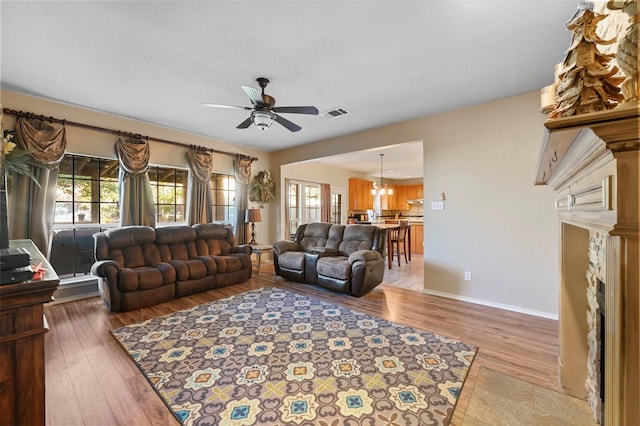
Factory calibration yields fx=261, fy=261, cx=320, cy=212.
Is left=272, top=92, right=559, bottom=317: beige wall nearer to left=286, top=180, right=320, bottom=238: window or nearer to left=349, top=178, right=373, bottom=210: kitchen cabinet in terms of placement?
left=286, top=180, right=320, bottom=238: window

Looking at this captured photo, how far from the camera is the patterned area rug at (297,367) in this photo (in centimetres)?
161

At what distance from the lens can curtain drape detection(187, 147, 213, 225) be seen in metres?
4.74

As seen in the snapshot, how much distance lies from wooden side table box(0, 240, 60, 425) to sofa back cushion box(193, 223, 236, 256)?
3.59m

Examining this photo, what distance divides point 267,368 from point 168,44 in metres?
2.81

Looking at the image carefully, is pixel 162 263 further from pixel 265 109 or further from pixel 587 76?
pixel 587 76

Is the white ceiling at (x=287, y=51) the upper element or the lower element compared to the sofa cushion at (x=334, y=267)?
upper

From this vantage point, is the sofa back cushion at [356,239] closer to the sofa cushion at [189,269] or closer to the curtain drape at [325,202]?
the sofa cushion at [189,269]

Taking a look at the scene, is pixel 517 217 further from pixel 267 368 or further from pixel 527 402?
pixel 267 368

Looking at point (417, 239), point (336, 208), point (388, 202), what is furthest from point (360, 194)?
point (417, 239)

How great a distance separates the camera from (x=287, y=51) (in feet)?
7.59

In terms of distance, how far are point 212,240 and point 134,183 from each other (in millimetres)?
1478

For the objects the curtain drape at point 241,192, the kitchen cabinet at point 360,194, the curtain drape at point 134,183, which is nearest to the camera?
the curtain drape at point 134,183

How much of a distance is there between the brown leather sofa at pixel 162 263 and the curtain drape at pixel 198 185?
0.33 metres

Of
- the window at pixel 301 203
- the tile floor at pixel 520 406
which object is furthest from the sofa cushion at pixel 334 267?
the window at pixel 301 203
